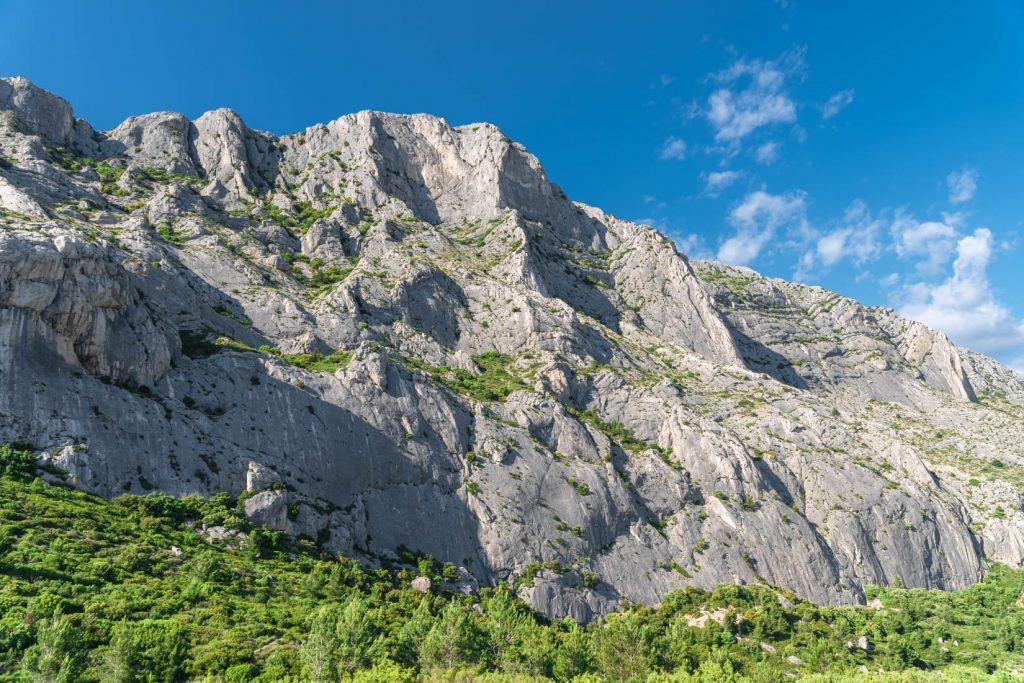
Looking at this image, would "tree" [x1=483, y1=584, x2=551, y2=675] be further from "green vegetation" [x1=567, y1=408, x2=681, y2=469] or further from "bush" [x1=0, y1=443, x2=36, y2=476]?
"bush" [x1=0, y1=443, x2=36, y2=476]

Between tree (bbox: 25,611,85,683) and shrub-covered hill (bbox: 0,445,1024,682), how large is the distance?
82 mm

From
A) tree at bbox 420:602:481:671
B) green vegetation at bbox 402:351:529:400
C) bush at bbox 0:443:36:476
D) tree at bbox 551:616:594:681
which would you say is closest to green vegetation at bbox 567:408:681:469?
green vegetation at bbox 402:351:529:400

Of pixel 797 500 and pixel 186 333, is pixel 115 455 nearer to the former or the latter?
pixel 186 333

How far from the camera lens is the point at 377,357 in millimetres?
68000

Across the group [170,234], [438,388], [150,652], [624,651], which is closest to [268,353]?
[438,388]

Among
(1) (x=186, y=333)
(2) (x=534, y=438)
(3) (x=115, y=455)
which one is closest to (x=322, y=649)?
(3) (x=115, y=455)

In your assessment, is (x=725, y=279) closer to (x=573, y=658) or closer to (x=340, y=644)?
(x=573, y=658)

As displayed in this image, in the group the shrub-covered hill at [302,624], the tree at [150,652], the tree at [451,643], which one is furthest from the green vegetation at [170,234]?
the tree at [451,643]

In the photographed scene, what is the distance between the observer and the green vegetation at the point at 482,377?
76.3 m

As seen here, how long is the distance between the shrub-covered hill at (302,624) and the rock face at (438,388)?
4094 mm

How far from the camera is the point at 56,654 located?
2431 cm

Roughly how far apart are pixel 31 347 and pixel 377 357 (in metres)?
33.6

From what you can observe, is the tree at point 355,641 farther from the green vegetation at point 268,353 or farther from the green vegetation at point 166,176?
the green vegetation at point 166,176

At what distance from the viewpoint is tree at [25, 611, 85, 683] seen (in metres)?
23.7
